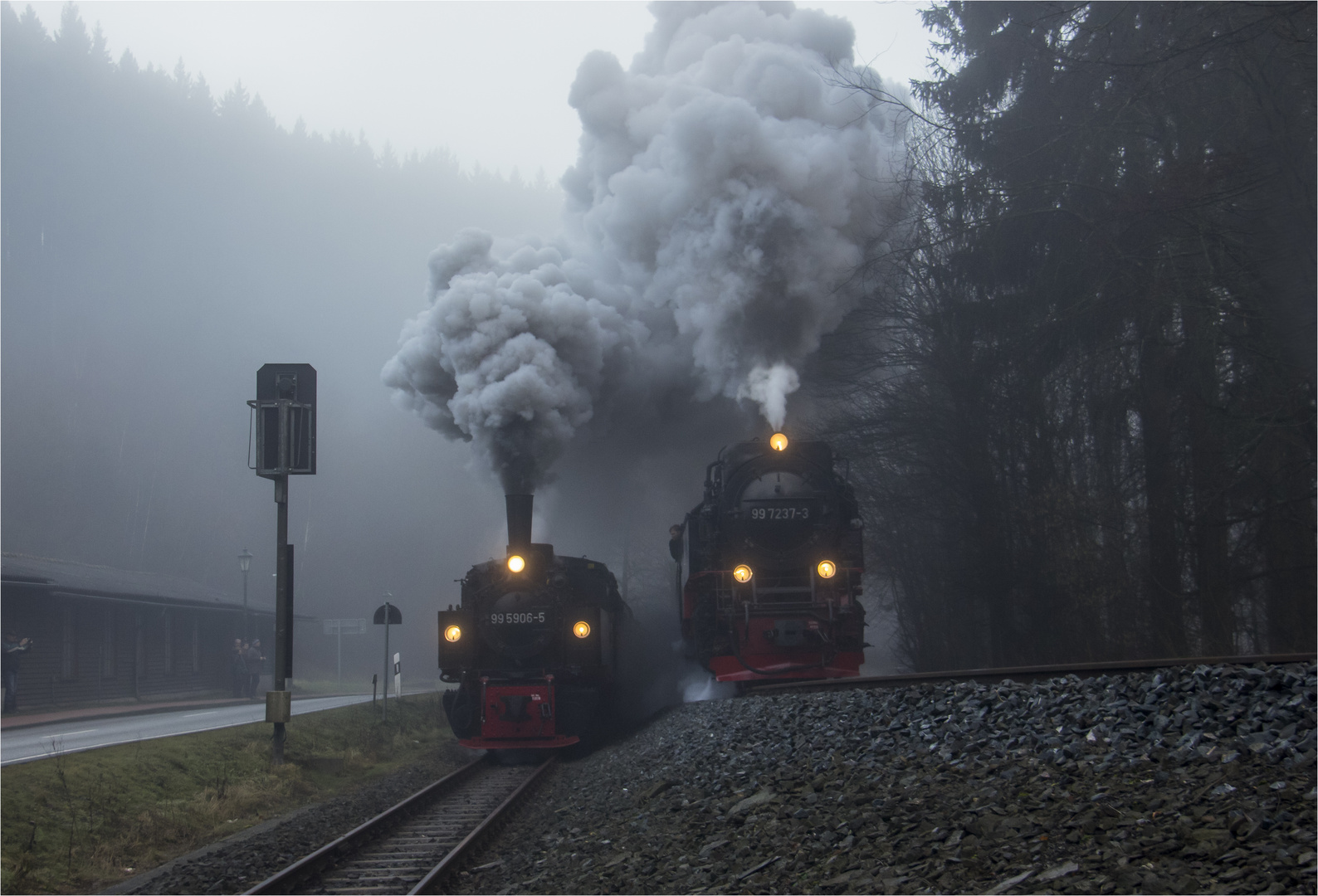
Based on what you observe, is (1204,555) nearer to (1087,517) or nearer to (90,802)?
(1087,517)

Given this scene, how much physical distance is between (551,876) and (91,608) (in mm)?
19256

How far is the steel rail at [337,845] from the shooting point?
5922 millimetres

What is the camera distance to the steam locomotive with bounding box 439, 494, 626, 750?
12.2 m

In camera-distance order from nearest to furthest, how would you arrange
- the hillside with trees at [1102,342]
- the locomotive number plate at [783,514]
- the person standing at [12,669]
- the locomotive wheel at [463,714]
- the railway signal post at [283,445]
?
1. the hillside with trees at [1102,342]
2. the railway signal post at [283,445]
3. the locomotive number plate at [783,514]
4. the locomotive wheel at [463,714]
5. the person standing at [12,669]

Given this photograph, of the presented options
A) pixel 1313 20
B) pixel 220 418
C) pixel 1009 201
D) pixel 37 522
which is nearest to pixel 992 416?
pixel 1009 201

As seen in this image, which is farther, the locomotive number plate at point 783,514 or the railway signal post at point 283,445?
the locomotive number plate at point 783,514

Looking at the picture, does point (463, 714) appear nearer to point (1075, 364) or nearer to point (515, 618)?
point (515, 618)

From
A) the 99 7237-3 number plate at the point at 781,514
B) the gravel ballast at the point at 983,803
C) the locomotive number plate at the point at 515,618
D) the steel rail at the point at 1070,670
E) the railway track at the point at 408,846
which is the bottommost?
the railway track at the point at 408,846

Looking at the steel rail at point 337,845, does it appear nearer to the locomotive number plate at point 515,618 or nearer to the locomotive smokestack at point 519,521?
the locomotive number plate at point 515,618

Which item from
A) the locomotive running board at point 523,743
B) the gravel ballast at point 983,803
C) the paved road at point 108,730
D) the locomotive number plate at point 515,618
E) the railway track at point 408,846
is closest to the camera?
the gravel ballast at point 983,803

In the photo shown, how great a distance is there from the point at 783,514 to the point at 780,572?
0.72m

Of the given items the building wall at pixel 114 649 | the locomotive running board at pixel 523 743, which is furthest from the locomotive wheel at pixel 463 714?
the building wall at pixel 114 649

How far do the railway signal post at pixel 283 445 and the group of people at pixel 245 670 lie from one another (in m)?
14.3

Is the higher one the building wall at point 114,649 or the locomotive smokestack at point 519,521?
the locomotive smokestack at point 519,521
